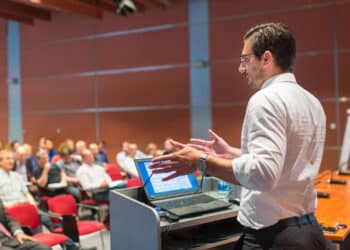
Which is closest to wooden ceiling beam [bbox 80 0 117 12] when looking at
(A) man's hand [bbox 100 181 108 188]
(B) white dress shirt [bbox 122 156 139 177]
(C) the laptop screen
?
(B) white dress shirt [bbox 122 156 139 177]

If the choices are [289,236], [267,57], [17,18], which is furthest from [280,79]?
[17,18]

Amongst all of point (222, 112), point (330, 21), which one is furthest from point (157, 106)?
point (330, 21)

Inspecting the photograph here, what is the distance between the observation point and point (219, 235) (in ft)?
7.68

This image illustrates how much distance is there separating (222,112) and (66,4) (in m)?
3.88

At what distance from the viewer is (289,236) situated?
137 cm

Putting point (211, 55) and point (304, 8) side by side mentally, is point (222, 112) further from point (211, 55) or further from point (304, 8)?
point (304, 8)

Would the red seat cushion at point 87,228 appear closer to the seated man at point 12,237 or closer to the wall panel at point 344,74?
the seated man at point 12,237

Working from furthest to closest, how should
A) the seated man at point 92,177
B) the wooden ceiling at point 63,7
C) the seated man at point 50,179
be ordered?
the wooden ceiling at point 63,7, the seated man at point 50,179, the seated man at point 92,177

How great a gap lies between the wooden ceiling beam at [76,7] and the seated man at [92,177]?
3276mm

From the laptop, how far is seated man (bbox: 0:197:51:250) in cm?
153

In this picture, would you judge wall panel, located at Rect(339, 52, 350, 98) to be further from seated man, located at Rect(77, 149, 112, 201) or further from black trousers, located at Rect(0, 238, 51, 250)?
black trousers, located at Rect(0, 238, 51, 250)

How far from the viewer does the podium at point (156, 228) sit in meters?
1.95

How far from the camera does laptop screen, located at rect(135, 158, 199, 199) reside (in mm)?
2246

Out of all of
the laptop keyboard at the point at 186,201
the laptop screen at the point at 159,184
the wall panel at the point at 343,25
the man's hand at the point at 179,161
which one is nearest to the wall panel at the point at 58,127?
the wall panel at the point at 343,25
